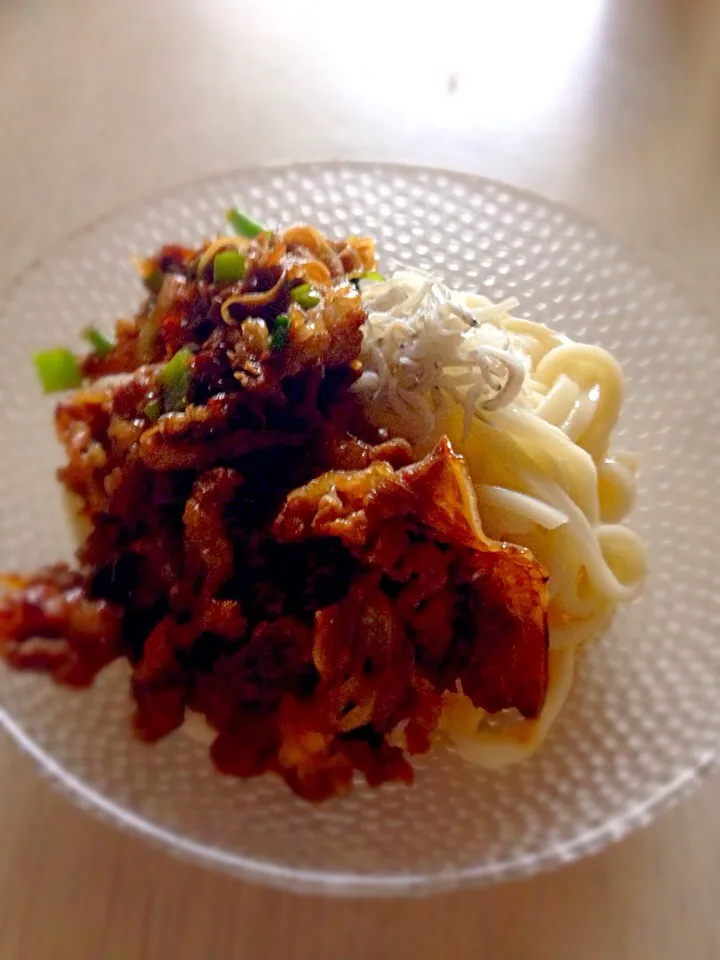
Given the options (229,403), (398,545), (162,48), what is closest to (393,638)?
(398,545)

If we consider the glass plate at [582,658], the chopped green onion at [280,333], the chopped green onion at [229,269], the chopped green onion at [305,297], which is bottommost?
the glass plate at [582,658]

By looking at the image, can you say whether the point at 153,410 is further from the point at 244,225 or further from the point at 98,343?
the point at 244,225

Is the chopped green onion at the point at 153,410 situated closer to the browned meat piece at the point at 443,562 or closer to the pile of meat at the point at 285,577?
the pile of meat at the point at 285,577

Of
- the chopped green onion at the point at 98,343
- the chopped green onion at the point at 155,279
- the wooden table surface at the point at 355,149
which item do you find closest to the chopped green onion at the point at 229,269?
the chopped green onion at the point at 155,279

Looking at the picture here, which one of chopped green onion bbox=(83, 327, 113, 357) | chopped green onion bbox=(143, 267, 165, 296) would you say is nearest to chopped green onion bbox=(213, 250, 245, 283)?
chopped green onion bbox=(143, 267, 165, 296)

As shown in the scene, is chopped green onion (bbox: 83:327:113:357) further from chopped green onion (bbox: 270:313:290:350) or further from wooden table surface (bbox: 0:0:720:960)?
wooden table surface (bbox: 0:0:720:960)

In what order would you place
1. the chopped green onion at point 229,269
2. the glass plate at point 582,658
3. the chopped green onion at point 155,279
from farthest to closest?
the chopped green onion at point 155,279 → the chopped green onion at point 229,269 → the glass plate at point 582,658

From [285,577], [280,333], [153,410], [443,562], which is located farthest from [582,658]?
[153,410]

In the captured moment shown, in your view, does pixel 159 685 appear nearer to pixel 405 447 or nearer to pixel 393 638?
pixel 393 638
